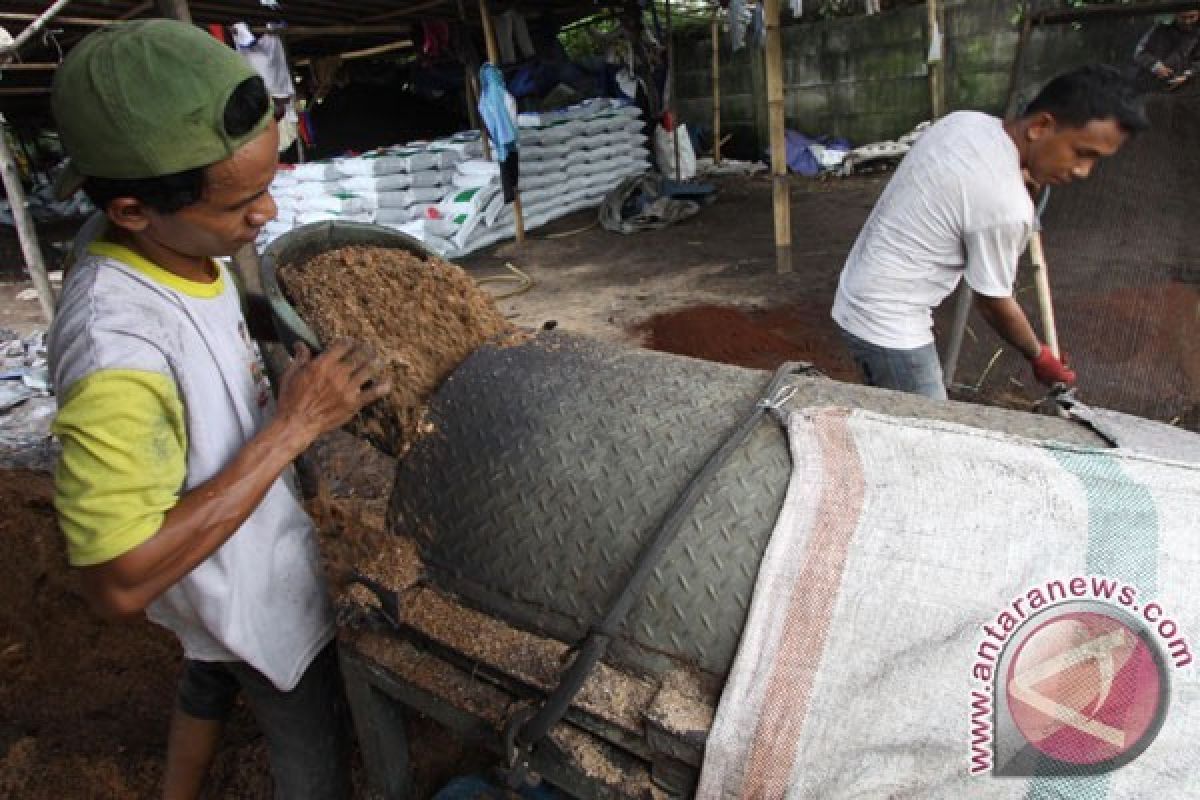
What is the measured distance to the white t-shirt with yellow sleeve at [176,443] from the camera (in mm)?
921

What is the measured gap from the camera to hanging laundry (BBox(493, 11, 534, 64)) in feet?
23.9

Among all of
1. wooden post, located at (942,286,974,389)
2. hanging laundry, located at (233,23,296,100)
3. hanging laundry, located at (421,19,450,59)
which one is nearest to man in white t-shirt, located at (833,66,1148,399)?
wooden post, located at (942,286,974,389)

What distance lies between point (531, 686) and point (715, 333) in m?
3.75

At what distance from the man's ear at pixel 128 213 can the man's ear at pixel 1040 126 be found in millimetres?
2239

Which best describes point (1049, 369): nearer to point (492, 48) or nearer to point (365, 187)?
point (365, 187)

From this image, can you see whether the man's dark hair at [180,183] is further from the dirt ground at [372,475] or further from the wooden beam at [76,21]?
the wooden beam at [76,21]

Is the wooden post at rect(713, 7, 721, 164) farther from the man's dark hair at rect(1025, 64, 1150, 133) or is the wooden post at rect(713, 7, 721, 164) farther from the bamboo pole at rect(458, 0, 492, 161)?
the man's dark hair at rect(1025, 64, 1150, 133)

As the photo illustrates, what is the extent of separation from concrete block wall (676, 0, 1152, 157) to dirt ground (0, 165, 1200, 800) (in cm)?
268

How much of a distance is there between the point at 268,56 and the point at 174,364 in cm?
648

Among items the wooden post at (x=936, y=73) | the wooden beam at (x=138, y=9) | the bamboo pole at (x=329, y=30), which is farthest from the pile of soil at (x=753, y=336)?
the wooden post at (x=936, y=73)

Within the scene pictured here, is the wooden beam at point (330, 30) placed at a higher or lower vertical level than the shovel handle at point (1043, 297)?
higher

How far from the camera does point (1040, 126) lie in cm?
204

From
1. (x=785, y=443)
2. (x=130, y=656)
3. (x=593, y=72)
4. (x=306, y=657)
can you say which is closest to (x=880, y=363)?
(x=785, y=443)

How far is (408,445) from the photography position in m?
1.31
